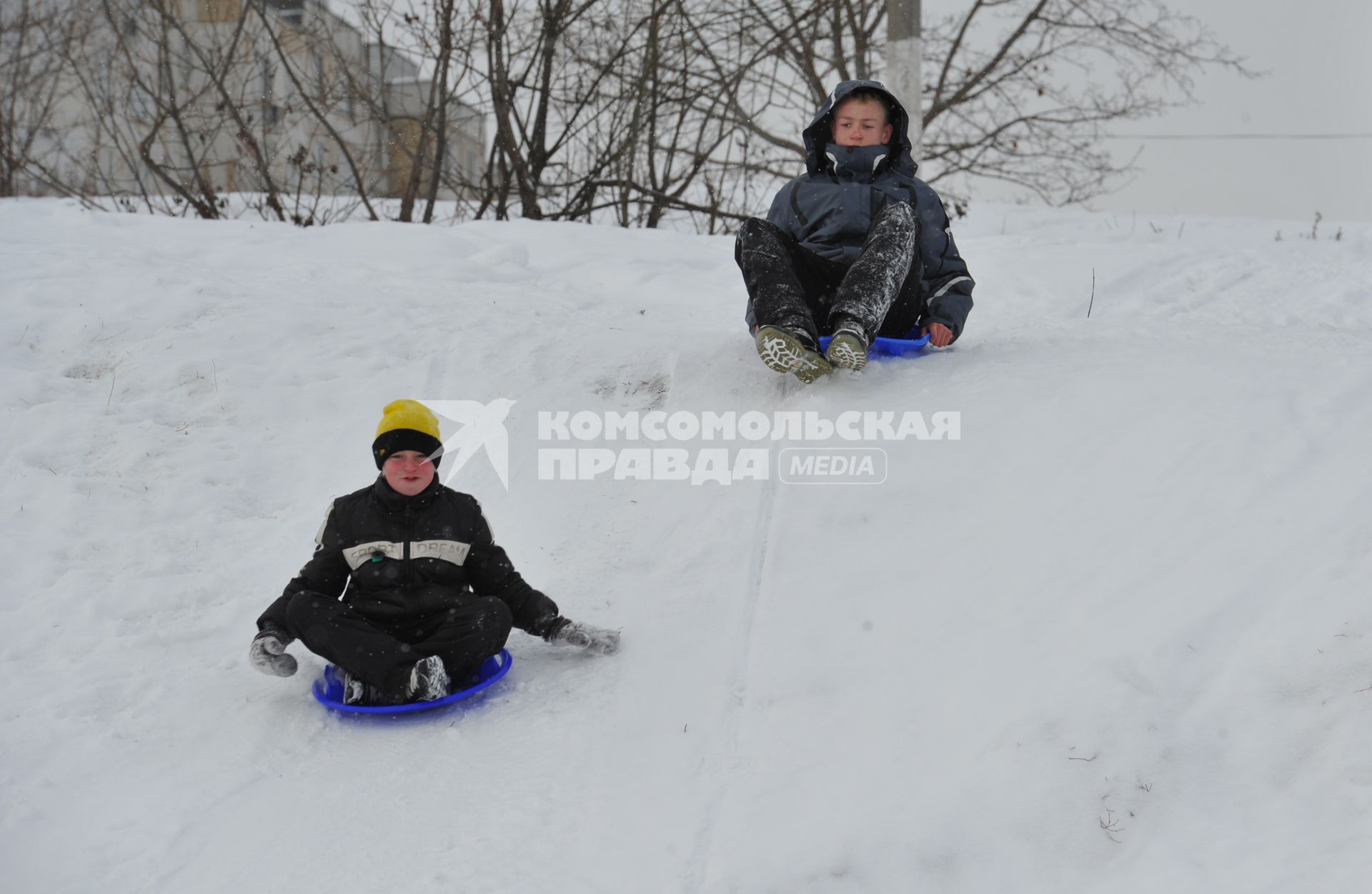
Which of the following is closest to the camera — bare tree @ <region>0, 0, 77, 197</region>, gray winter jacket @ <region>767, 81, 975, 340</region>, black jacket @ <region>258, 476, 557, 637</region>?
black jacket @ <region>258, 476, 557, 637</region>

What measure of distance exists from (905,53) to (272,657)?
17.6 ft

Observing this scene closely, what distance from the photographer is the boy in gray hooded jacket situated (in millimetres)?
3582

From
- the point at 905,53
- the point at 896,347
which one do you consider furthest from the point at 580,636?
the point at 905,53

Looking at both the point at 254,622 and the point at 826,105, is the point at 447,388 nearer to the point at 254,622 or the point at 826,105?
the point at 254,622

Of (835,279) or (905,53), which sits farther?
(905,53)

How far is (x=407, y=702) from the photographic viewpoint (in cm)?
261

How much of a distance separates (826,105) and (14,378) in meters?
3.27

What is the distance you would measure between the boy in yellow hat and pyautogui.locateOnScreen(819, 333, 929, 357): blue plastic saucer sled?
1.69 meters

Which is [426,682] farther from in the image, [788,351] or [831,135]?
[831,135]

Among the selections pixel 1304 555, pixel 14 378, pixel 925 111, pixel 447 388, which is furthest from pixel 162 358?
pixel 925 111

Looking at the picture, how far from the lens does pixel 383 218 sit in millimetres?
8359
